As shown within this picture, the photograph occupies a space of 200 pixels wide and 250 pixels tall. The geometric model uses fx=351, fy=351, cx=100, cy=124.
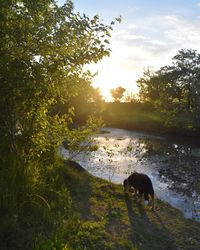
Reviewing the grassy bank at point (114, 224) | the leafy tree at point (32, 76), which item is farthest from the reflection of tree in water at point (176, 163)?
the leafy tree at point (32, 76)

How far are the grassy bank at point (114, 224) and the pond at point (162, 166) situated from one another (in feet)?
8.78

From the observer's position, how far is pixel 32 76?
10.7 m

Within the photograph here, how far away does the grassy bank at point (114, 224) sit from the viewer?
34.2 feet

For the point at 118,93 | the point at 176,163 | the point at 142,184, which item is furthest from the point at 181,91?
the point at 118,93

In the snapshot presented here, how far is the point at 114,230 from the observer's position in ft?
39.0

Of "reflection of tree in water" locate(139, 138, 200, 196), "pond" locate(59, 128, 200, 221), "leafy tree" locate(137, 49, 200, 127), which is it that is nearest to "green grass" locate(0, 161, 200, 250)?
"pond" locate(59, 128, 200, 221)

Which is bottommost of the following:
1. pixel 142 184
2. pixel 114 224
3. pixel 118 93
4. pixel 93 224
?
pixel 114 224

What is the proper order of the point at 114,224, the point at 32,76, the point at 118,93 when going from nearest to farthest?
the point at 32,76 < the point at 114,224 < the point at 118,93

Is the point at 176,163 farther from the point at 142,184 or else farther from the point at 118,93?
the point at 118,93

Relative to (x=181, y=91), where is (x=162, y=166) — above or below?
below

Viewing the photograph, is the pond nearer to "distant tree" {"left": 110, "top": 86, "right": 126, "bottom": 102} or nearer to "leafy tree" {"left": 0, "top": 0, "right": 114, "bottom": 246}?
"leafy tree" {"left": 0, "top": 0, "right": 114, "bottom": 246}

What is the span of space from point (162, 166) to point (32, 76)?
20.1 meters

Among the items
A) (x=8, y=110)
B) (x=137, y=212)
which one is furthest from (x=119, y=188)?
(x=8, y=110)

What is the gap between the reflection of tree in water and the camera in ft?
73.7
